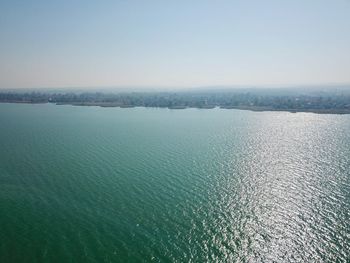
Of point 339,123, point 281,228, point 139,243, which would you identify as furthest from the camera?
point 339,123

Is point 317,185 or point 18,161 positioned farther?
point 18,161

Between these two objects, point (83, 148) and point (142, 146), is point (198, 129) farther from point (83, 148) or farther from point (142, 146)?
point (83, 148)

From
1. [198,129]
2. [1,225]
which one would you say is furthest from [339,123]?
[1,225]

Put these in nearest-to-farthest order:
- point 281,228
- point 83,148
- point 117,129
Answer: point 281,228
point 83,148
point 117,129

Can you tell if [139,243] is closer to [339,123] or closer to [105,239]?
[105,239]

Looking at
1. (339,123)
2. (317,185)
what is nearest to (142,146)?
(317,185)

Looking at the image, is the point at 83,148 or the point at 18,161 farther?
the point at 83,148
